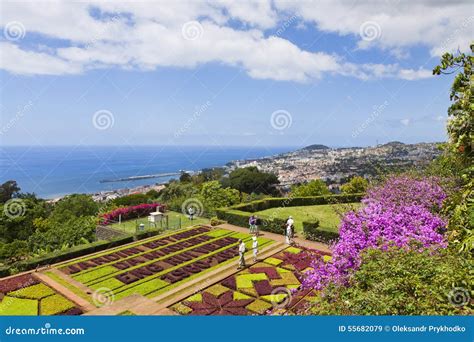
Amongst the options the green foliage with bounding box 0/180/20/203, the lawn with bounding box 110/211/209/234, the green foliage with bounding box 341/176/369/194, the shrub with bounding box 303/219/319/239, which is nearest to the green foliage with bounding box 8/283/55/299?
the lawn with bounding box 110/211/209/234

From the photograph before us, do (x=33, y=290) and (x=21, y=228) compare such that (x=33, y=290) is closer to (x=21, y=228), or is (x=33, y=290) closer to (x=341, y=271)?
(x=341, y=271)

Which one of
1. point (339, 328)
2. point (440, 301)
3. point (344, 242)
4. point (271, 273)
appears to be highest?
point (344, 242)

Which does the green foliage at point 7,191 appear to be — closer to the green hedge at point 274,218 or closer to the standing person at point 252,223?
the green hedge at point 274,218

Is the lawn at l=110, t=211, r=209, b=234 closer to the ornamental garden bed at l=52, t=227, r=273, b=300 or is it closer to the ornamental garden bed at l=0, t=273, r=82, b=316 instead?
the ornamental garden bed at l=52, t=227, r=273, b=300

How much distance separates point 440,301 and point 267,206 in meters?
26.0

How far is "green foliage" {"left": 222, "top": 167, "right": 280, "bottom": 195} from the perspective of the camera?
4794 cm

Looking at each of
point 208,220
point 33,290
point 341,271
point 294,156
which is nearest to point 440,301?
point 341,271

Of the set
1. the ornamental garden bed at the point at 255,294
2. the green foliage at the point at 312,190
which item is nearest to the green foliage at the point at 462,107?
the ornamental garden bed at the point at 255,294

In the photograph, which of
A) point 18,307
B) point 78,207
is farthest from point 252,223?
point 78,207

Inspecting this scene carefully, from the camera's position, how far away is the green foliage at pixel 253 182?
47938mm

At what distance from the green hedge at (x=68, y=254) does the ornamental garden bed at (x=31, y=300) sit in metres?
1.15

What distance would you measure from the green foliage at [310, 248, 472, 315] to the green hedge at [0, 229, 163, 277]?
52.7 feet

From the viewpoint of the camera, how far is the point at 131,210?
28.1 metres

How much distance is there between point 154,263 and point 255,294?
6.06m
